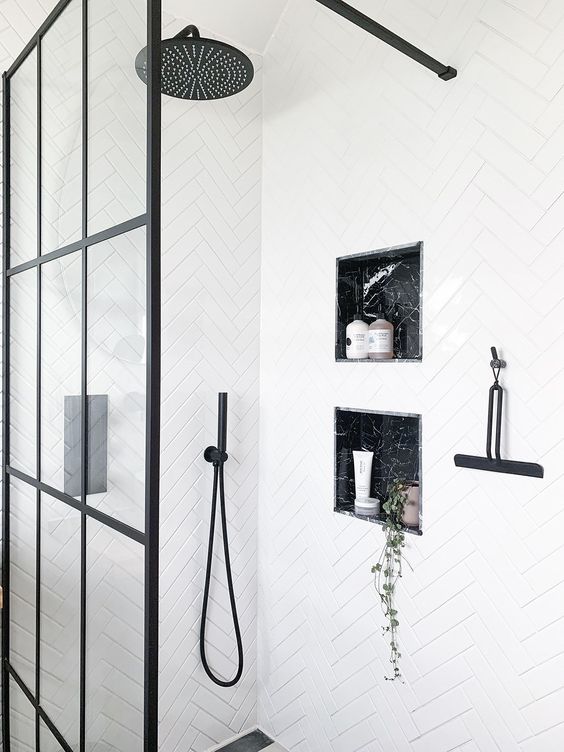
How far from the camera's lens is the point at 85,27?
145 cm

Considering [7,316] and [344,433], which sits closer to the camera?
[7,316]

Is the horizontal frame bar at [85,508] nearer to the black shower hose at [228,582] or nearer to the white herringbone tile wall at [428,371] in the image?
the black shower hose at [228,582]

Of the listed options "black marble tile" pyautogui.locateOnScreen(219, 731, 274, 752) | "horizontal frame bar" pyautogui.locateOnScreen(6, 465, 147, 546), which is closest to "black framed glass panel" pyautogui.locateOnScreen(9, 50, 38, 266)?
"horizontal frame bar" pyautogui.locateOnScreen(6, 465, 147, 546)

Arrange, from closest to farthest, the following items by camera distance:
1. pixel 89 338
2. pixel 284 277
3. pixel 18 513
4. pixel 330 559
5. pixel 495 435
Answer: pixel 89 338 < pixel 495 435 < pixel 18 513 < pixel 330 559 < pixel 284 277

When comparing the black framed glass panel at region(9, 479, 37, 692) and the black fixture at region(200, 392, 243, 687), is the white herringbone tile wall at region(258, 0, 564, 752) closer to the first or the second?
the black fixture at region(200, 392, 243, 687)

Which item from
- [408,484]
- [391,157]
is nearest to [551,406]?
[408,484]

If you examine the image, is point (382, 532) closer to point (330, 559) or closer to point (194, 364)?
point (330, 559)

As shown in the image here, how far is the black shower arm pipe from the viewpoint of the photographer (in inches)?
55.5

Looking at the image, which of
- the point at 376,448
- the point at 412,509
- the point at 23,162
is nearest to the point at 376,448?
the point at 376,448

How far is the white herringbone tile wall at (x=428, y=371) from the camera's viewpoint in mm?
1490

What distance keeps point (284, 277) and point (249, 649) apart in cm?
136

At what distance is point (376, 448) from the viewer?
2.02m

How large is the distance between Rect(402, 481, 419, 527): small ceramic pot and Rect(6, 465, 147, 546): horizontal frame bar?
0.85m

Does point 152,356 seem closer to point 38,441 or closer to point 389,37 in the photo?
point 38,441
